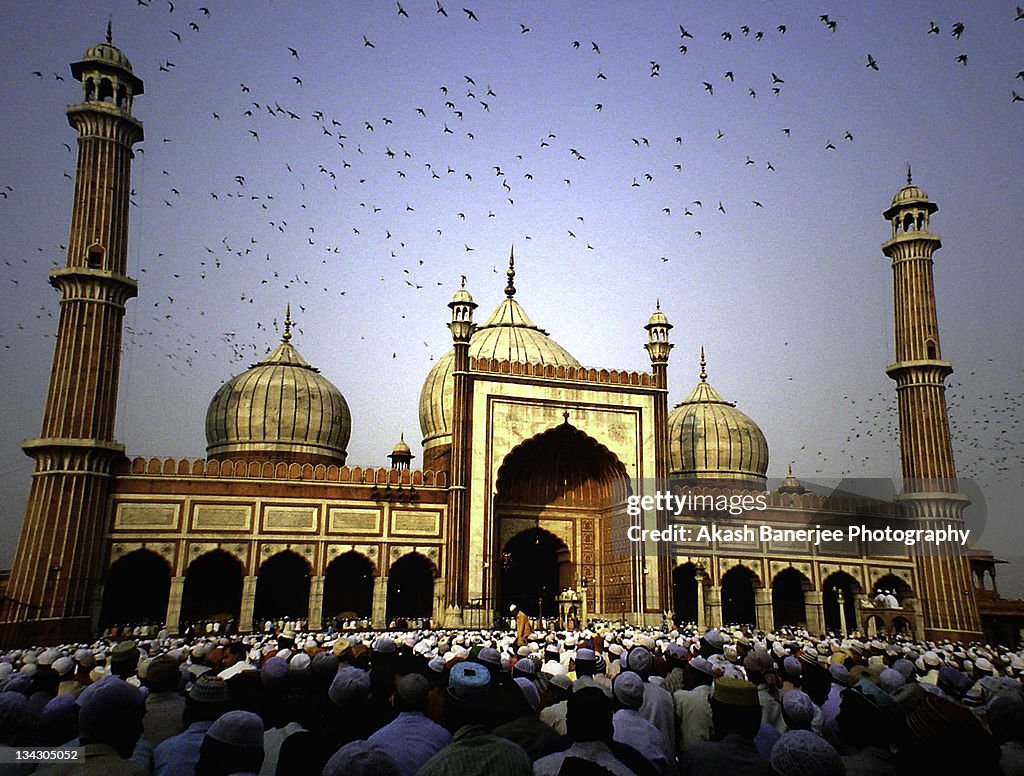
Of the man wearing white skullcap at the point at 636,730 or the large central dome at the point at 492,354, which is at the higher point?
the large central dome at the point at 492,354

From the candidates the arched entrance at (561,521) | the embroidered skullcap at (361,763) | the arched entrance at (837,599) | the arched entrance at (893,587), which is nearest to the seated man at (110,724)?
the embroidered skullcap at (361,763)

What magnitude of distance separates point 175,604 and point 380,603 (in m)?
5.56

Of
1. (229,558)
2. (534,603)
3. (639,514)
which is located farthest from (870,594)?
(229,558)

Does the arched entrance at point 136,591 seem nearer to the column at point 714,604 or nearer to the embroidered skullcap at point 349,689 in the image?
the column at point 714,604

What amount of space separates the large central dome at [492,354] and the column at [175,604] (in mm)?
11382

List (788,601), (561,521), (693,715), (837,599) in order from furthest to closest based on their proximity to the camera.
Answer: (788,601) → (837,599) → (561,521) → (693,715)

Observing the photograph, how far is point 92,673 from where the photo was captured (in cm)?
693

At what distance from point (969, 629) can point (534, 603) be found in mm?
14661

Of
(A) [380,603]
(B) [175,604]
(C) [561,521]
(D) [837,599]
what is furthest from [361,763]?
(D) [837,599]

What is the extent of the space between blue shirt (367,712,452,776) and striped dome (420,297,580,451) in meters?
27.0

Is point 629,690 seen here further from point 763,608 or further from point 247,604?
point 763,608

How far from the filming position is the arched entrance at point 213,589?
24375 millimetres

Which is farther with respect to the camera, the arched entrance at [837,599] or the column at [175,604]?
the arched entrance at [837,599]

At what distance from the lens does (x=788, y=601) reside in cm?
3164
